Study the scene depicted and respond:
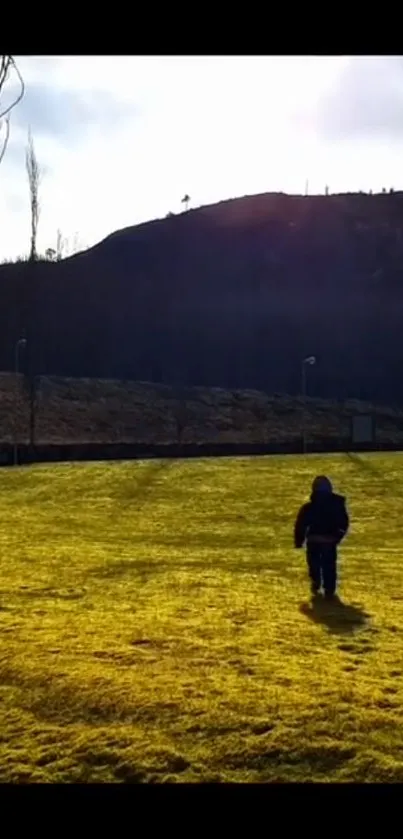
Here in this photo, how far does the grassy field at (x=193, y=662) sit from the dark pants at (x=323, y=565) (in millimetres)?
210

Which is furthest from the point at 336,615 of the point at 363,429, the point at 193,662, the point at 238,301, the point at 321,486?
the point at 238,301

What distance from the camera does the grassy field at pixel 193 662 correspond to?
16.4 ft

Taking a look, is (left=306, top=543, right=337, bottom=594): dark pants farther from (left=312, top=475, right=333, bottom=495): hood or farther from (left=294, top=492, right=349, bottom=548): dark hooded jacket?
(left=312, top=475, right=333, bottom=495): hood

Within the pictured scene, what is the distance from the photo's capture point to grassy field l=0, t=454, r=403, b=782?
4.99 m

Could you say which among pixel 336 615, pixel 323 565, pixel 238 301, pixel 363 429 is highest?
pixel 238 301

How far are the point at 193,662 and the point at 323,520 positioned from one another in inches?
117

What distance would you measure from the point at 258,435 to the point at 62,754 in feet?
166

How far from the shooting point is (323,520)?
960 cm

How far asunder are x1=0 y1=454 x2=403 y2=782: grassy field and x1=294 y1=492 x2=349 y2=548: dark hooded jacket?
711 millimetres

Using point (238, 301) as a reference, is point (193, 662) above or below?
below

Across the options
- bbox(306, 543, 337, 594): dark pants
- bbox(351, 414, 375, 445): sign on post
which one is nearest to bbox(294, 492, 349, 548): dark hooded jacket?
bbox(306, 543, 337, 594): dark pants

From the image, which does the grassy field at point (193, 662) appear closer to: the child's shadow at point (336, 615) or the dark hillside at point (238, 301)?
the child's shadow at point (336, 615)

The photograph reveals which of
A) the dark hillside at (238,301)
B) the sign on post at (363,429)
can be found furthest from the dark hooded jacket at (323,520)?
the dark hillside at (238,301)

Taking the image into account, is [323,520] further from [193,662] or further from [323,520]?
[193,662]
